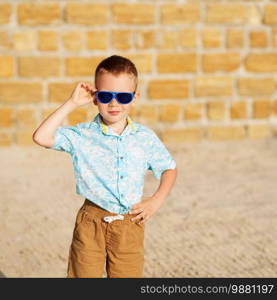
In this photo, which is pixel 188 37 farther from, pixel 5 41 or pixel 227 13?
pixel 5 41

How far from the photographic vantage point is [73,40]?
6.86 metres

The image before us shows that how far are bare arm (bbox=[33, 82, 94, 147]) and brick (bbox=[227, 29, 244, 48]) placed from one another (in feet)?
14.4

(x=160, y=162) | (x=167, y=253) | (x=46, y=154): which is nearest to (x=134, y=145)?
(x=160, y=162)

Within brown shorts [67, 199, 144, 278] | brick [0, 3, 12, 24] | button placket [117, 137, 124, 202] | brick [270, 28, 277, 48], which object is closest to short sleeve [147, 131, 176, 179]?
button placket [117, 137, 124, 202]

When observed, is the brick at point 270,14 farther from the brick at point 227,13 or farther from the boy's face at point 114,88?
the boy's face at point 114,88

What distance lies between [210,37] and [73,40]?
140cm

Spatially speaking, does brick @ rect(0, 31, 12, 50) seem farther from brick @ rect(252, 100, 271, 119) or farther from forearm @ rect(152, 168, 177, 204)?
forearm @ rect(152, 168, 177, 204)

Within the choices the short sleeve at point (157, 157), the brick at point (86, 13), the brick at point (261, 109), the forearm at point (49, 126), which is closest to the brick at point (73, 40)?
the brick at point (86, 13)

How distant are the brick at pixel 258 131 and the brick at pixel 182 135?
52 cm

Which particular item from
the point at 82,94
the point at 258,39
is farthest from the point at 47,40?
the point at 82,94

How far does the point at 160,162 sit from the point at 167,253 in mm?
1562

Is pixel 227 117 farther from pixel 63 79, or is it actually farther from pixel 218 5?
pixel 63 79

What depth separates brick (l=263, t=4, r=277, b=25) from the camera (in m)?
7.22
